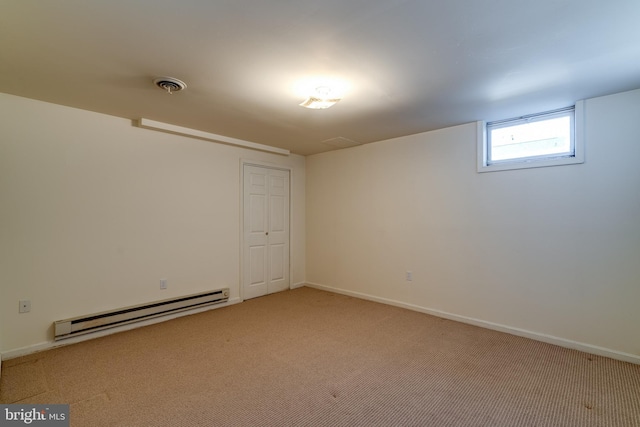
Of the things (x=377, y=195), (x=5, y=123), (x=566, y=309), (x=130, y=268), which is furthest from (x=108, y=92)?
(x=566, y=309)

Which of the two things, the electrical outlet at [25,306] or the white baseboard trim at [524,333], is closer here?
the white baseboard trim at [524,333]

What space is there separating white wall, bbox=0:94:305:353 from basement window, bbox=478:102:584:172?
342cm


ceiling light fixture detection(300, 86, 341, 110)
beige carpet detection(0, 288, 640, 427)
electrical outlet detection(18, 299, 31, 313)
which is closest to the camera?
beige carpet detection(0, 288, 640, 427)

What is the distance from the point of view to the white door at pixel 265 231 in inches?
182

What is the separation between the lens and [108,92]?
263cm

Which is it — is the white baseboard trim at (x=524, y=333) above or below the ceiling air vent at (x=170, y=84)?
below

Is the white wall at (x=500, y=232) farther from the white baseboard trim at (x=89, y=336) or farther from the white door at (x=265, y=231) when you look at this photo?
the white baseboard trim at (x=89, y=336)

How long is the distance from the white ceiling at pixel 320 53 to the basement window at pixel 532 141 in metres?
0.18

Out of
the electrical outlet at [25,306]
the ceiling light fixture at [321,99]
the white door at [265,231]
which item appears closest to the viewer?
the ceiling light fixture at [321,99]

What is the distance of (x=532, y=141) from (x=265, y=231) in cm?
376

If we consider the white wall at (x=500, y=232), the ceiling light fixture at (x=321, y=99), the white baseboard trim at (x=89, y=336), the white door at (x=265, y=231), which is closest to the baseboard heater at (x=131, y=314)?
the white baseboard trim at (x=89, y=336)

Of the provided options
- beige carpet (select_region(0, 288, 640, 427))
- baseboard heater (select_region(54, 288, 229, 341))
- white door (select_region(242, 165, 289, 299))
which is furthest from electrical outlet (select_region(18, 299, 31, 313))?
white door (select_region(242, 165, 289, 299))

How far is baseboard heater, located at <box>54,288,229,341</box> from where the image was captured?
9.59 ft

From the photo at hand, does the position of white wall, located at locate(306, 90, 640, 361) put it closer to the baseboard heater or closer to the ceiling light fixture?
the ceiling light fixture
